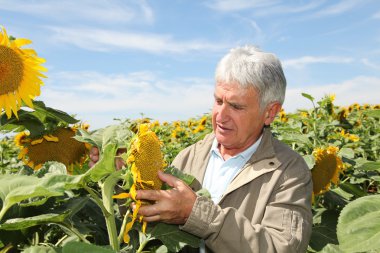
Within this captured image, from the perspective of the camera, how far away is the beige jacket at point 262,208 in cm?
181

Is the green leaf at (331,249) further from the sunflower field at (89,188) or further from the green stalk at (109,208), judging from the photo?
the green stalk at (109,208)

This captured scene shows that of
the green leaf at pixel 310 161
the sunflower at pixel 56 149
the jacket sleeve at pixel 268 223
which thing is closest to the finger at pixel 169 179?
the jacket sleeve at pixel 268 223

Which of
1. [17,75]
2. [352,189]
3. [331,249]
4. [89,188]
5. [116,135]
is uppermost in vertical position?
[17,75]

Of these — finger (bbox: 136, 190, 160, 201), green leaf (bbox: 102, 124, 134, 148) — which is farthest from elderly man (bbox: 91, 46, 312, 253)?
green leaf (bbox: 102, 124, 134, 148)

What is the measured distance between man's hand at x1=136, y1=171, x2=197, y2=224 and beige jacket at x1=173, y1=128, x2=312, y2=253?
46 millimetres

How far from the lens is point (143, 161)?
1.46 m

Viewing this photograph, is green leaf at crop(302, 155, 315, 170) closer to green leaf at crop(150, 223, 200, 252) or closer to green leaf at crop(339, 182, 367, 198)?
green leaf at crop(339, 182, 367, 198)

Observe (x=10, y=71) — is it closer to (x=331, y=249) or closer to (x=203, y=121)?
(x=331, y=249)

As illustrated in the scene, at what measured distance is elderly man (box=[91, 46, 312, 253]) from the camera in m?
1.86

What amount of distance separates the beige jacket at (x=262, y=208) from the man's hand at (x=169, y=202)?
1.8 inches

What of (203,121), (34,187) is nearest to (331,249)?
(34,187)

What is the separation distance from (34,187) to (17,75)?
1.02 metres

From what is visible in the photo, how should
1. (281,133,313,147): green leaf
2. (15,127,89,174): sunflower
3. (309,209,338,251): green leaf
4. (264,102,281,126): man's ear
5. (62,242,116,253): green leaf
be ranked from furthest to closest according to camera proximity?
(281,133,313,147): green leaf < (309,209,338,251): green leaf < (15,127,89,174): sunflower < (264,102,281,126): man's ear < (62,242,116,253): green leaf

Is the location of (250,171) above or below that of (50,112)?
below
